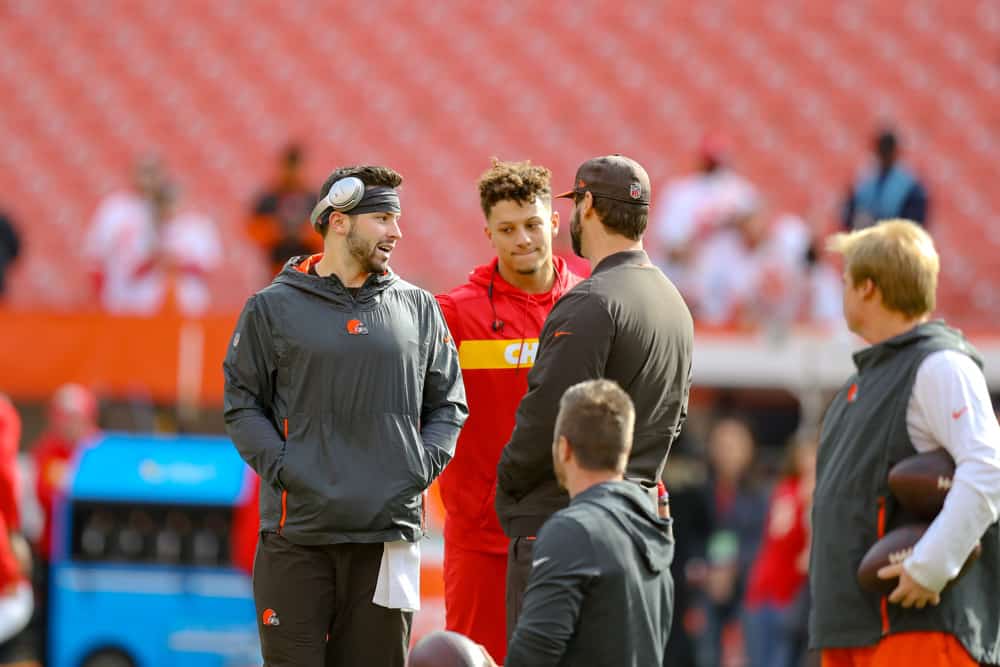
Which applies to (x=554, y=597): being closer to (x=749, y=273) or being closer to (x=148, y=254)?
(x=749, y=273)

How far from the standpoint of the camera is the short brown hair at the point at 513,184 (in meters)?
5.16

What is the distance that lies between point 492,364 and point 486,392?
0.10m

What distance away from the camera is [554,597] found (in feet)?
12.7

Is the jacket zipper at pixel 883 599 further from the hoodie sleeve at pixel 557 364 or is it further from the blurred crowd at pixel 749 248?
the blurred crowd at pixel 749 248

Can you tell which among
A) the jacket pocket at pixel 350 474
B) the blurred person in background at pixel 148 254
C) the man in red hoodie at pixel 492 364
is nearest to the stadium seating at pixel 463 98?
the blurred person in background at pixel 148 254

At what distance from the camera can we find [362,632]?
4.64 meters

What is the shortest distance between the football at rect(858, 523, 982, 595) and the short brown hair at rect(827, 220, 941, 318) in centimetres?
66

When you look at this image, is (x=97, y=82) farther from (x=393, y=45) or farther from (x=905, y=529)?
(x=905, y=529)

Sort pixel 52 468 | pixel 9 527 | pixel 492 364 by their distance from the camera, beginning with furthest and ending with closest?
pixel 52 468 → pixel 9 527 → pixel 492 364

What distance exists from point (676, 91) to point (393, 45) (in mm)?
3924

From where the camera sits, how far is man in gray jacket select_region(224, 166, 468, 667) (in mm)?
4543

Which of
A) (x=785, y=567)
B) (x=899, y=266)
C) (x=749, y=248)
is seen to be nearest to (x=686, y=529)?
(x=785, y=567)

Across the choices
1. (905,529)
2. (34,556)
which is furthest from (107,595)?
(905,529)

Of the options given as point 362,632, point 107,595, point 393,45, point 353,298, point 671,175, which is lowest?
point 107,595
